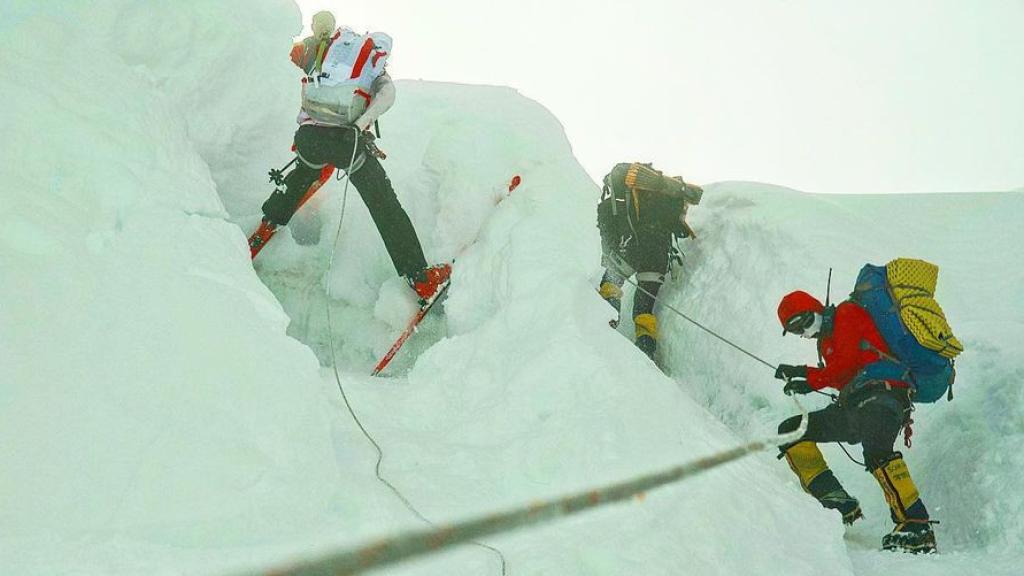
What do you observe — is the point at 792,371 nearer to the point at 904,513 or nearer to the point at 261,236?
the point at 904,513

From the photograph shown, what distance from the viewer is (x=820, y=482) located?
11.3ft

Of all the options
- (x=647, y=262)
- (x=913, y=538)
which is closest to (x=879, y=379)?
(x=913, y=538)

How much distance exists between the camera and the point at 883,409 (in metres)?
3.22

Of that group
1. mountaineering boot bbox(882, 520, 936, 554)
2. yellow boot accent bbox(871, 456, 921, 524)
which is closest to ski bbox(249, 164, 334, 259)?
yellow boot accent bbox(871, 456, 921, 524)

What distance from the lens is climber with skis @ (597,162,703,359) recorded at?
551cm

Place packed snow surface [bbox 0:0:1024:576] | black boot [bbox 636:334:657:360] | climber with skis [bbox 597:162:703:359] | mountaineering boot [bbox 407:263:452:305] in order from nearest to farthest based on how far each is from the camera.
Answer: packed snow surface [bbox 0:0:1024:576] → mountaineering boot [bbox 407:263:452:305] → black boot [bbox 636:334:657:360] → climber with skis [bbox 597:162:703:359]

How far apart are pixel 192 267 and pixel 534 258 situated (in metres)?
2.27

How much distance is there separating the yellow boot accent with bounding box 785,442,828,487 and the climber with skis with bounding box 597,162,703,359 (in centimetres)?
196

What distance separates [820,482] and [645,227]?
2.70m

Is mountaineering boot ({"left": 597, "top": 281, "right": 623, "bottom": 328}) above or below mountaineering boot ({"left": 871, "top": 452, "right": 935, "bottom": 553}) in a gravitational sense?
below

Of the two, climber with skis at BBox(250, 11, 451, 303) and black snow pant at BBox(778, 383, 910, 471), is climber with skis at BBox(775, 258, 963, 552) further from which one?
climber with skis at BBox(250, 11, 451, 303)

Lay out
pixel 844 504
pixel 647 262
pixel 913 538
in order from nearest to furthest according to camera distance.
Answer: pixel 913 538 < pixel 844 504 < pixel 647 262

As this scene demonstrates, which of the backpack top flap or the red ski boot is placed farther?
the red ski boot

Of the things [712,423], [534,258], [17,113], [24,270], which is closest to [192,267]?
[24,270]
